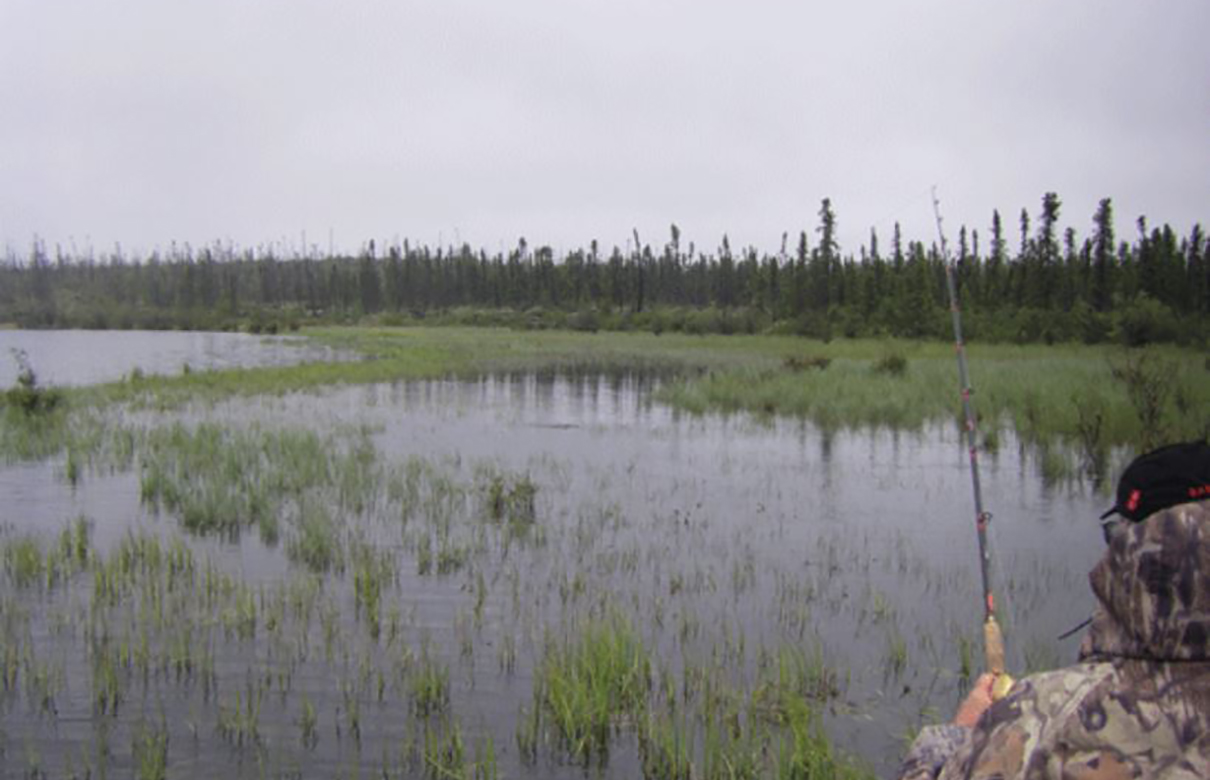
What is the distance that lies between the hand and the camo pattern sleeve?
0.07 meters

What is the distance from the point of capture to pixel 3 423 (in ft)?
64.8

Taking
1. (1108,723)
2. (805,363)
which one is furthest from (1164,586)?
(805,363)

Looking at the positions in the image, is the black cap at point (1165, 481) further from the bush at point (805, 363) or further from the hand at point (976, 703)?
the bush at point (805, 363)

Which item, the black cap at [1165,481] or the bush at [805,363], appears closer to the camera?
the black cap at [1165,481]

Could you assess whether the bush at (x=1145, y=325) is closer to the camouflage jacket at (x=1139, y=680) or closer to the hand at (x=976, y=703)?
the hand at (x=976, y=703)

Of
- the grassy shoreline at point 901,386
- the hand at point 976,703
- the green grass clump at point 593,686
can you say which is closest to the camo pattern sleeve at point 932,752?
the hand at point 976,703

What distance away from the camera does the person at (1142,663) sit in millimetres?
2182

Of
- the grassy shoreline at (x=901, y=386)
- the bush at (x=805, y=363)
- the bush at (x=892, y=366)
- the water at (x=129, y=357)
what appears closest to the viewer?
the grassy shoreline at (x=901, y=386)

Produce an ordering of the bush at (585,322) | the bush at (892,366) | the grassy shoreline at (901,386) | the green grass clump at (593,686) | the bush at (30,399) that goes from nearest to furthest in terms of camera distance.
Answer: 1. the green grass clump at (593,686)
2. the grassy shoreline at (901,386)
3. the bush at (30,399)
4. the bush at (892,366)
5. the bush at (585,322)

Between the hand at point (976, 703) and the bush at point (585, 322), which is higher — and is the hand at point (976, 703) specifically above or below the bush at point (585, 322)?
below

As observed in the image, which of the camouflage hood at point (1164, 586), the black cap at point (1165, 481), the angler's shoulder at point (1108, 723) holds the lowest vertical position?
the angler's shoulder at point (1108, 723)

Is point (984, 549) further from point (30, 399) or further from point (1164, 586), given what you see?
point (30, 399)

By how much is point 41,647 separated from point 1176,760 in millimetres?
8238

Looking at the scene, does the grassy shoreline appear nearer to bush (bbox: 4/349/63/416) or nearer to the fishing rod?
bush (bbox: 4/349/63/416)
